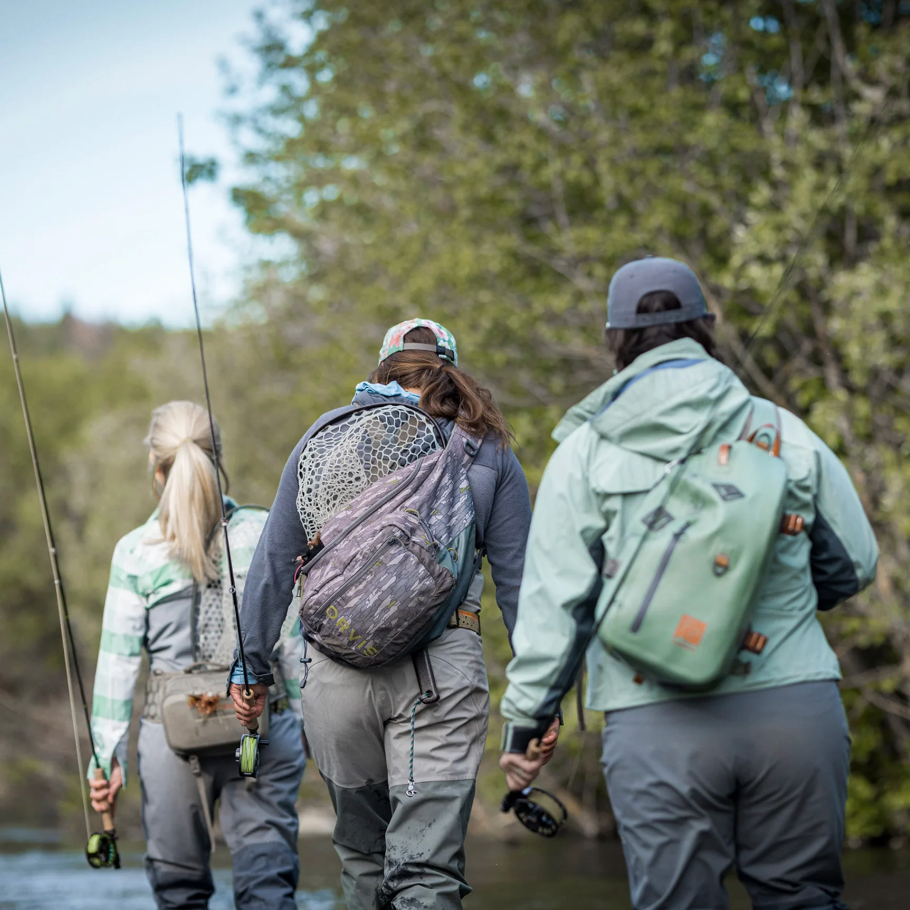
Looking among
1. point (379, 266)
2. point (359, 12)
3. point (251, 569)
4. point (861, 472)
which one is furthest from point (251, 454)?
point (251, 569)

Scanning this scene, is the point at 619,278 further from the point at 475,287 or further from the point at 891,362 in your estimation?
the point at 475,287

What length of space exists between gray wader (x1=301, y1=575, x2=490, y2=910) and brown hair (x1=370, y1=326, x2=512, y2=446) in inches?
21.0

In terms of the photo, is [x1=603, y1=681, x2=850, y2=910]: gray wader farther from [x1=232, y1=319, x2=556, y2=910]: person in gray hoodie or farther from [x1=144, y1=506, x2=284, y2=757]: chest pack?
[x1=144, y1=506, x2=284, y2=757]: chest pack

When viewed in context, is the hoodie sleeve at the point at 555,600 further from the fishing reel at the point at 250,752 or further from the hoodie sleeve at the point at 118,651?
the hoodie sleeve at the point at 118,651

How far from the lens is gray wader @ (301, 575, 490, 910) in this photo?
3402mm

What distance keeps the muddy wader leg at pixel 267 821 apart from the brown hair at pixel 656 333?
2.20 meters

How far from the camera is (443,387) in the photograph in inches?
148

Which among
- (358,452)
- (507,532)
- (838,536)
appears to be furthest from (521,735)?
(358,452)

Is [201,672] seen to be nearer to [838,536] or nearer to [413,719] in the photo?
[413,719]

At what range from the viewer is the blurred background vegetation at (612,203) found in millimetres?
9797

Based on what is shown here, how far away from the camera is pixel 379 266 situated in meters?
15.6

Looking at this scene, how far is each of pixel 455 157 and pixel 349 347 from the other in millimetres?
2545

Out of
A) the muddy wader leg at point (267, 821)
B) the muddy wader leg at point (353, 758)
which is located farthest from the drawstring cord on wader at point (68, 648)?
the muddy wader leg at point (353, 758)

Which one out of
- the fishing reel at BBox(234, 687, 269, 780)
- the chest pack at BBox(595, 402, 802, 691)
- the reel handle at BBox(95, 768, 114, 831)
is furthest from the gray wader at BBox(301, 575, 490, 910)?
the reel handle at BBox(95, 768, 114, 831)
